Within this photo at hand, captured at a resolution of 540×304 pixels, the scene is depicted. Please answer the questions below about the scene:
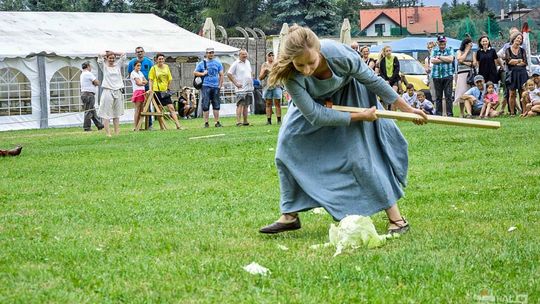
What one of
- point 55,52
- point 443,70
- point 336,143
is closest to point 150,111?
point 55,52

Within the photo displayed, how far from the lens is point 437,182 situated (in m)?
10.6

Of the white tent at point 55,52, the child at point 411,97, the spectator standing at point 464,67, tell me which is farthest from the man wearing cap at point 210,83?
the white tent at point 55,52

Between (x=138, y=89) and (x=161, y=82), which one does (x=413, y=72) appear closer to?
(x=161, y=82)

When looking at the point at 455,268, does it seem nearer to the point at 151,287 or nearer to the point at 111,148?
the point at 151,287

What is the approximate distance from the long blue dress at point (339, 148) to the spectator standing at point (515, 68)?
1606cm

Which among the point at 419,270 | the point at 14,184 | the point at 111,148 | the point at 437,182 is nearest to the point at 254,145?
the point at 111,148

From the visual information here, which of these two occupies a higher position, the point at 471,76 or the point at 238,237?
the point at 471,76

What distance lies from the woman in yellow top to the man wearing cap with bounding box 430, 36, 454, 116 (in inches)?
244

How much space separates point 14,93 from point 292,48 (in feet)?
79.4

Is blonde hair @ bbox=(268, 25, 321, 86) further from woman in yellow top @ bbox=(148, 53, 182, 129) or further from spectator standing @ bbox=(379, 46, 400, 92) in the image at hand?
woman in yellow top @ bbox=(148, 53, 182, 129)

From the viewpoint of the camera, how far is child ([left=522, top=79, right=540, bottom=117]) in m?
21.7

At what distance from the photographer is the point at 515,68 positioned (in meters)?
23.2

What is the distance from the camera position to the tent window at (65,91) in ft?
102

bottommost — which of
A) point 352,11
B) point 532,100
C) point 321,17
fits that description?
point 532,100
